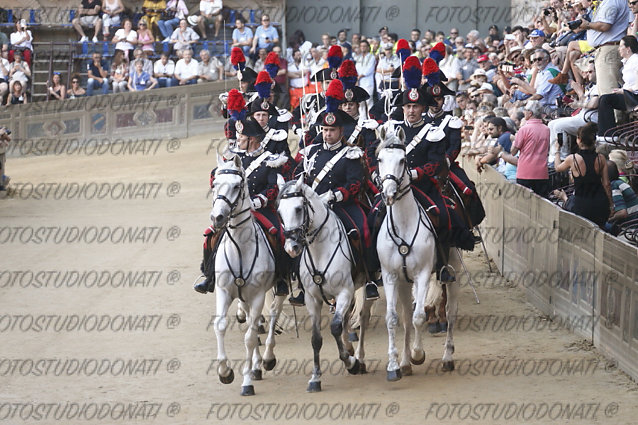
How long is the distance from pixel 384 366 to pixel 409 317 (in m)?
0.66

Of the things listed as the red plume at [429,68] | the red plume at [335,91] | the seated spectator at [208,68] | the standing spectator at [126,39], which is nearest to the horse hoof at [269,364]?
the red plume at [335,91]

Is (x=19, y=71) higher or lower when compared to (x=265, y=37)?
lower

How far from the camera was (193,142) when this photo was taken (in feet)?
107

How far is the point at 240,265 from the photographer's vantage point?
1063 cm

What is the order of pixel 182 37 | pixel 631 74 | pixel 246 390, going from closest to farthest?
pixel 246 390 → pixel 631 74 → pixel 182 37

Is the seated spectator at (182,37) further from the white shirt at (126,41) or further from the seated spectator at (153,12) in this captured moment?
the white shirt at (126,41)

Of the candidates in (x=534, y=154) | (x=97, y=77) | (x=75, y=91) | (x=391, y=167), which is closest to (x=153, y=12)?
(x=97, y=77)

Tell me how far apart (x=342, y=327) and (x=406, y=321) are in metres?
1.02

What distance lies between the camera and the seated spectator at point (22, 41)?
3347 centimetres

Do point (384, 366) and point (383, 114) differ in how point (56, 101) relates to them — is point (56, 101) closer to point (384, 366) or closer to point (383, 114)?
point (383, 114)

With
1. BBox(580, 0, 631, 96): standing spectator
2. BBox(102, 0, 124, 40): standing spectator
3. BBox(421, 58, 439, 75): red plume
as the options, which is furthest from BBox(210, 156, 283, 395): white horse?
BBox(102, 0, 124, 40): standing spectator

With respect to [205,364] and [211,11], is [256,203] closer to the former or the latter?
[205,364]

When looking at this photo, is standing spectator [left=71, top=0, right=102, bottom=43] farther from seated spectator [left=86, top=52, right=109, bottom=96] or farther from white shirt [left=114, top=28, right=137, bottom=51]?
seated spectator [left=86, top=52, right=109, bottom=96]

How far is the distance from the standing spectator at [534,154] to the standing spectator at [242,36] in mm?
20608
